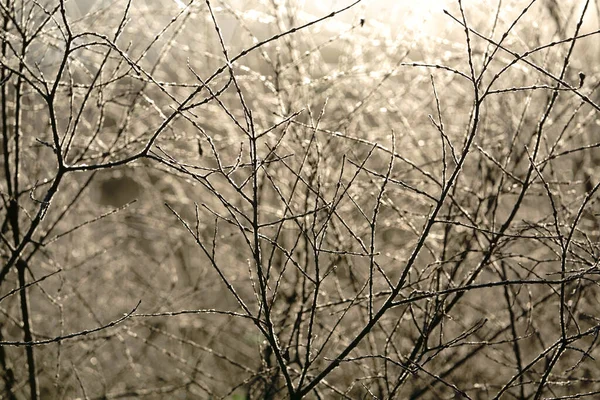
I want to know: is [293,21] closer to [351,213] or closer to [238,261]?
[351,213]

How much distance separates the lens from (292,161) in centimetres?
357

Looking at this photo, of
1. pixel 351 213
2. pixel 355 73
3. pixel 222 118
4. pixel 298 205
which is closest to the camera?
pixel 355 73

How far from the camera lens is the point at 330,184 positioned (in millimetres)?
3391

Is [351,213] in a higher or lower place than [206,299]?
lower

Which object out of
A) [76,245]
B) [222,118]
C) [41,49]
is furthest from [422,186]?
[76,245]

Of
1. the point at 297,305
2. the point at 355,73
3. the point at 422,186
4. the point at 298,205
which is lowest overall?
the point at 297,305

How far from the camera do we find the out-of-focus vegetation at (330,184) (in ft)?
8.75

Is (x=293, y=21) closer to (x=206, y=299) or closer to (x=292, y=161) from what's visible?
(x=292, y=161)

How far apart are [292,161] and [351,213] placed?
65 cm

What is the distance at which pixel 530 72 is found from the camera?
3570 millimetres

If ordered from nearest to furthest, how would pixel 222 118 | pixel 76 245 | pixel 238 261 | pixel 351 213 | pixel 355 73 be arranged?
pixel 355 73
pixel 351 213
pixel 222 118
pixel 238 261
pixel 76 245

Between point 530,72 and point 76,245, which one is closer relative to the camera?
point 530,72

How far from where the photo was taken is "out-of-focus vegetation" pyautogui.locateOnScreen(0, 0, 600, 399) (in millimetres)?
2666

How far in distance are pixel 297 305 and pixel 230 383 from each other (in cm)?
149
